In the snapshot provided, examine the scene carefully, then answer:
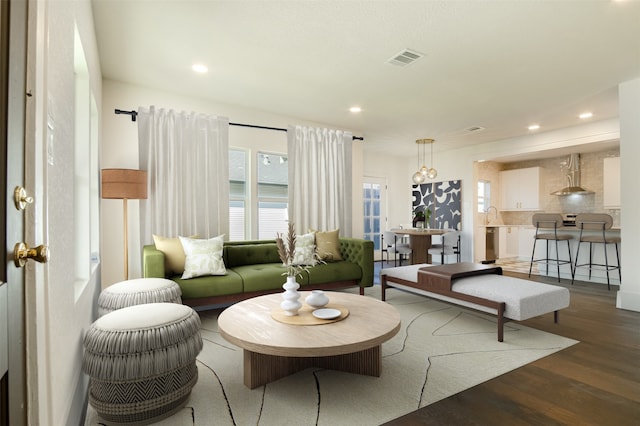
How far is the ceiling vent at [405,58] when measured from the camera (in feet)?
10.6

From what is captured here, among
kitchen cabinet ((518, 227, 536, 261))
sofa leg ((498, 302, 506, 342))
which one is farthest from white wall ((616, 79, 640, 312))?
kitchen cabinet ((518, 227, 536, 261))

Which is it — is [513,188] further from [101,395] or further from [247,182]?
[101,395]

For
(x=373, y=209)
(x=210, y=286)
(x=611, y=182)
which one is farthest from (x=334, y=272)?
(x=611, y=182)

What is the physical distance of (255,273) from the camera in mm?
3770

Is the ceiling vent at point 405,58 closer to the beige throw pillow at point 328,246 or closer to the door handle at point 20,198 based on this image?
the beige throw pillow at point 328,246

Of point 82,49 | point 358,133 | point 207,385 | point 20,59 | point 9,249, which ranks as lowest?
point 207,385

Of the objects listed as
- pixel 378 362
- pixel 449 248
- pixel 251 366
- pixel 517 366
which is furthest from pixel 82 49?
pixel 449 248

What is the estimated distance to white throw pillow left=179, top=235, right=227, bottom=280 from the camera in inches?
137

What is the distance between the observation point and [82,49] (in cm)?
224

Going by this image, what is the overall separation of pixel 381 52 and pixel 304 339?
2734 millimetres

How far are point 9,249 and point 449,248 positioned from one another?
6.47 metres

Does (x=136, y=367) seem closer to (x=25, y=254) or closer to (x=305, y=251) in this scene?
(x=25, y=254)

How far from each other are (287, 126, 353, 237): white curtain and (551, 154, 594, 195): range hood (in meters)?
5.04

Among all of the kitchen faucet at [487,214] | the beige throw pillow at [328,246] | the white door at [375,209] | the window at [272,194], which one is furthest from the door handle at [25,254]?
the kitchen faucet at [487,214]
